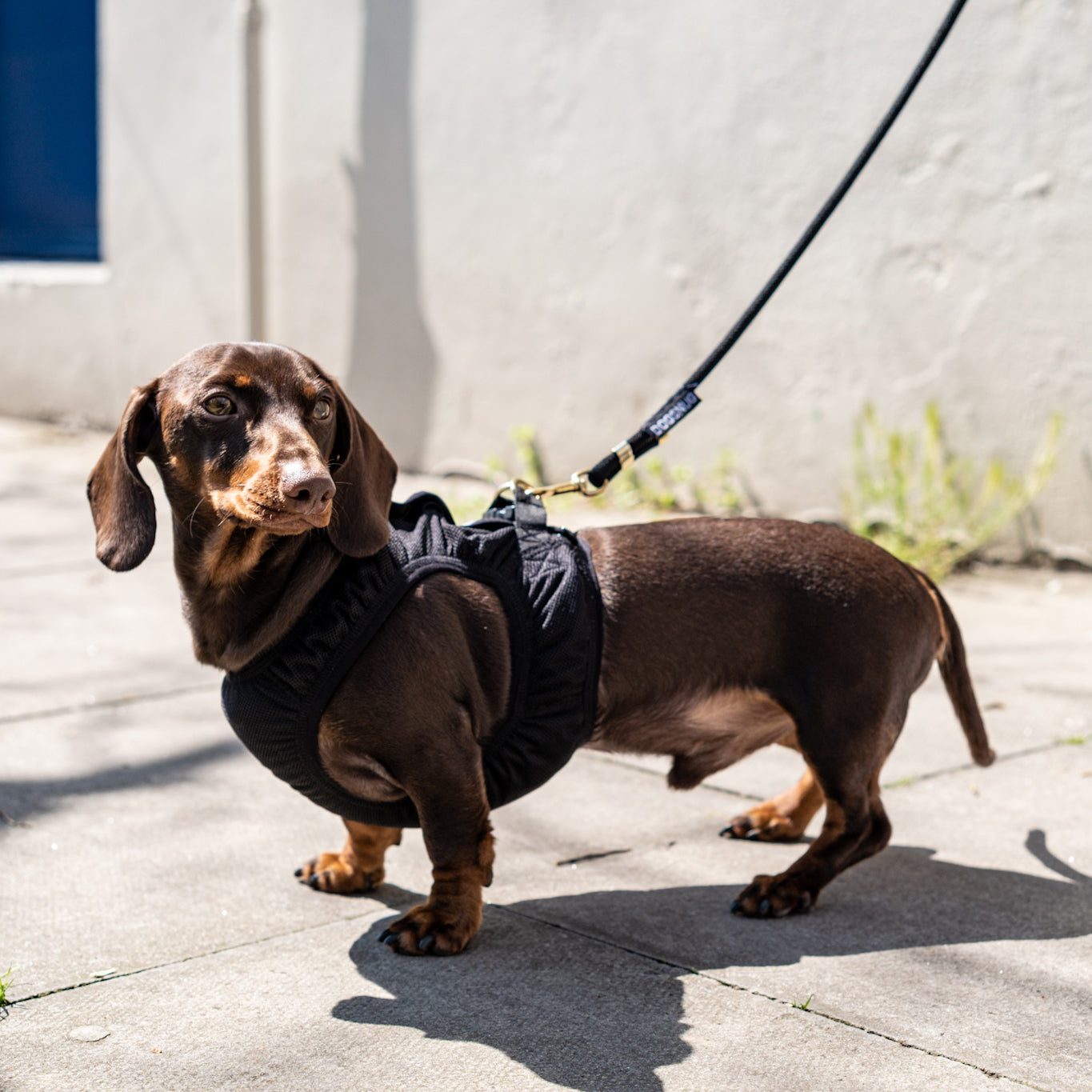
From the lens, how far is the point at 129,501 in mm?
2574

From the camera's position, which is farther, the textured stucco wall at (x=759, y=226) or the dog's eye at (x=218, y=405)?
the textured stucco wall at (x=759, y=226)

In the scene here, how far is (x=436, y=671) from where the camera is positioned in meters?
2.57

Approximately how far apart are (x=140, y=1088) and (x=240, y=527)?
978mm

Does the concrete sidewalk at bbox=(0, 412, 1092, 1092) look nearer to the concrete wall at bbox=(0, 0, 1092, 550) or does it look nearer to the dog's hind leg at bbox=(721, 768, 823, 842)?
the dog's hind leg at bbox=(721, 768, 823, 842)

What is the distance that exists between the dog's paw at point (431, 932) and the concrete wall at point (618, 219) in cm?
413

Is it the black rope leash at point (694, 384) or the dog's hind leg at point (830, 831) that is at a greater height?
the black rope leash at point (694, 384)

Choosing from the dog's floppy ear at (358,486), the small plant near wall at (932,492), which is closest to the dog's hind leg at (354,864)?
the dog's floppy ear at (358,486)

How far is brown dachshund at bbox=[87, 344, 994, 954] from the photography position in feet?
8.19

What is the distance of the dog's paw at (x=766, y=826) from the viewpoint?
10.6 ft

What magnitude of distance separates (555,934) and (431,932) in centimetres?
26

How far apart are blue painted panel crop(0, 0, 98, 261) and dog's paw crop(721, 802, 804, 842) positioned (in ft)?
31.9

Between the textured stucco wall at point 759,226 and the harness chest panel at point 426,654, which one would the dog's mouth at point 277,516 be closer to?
the harness chest panel at point 426,654

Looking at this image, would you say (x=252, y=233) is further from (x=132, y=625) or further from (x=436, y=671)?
(x=436, y=671)

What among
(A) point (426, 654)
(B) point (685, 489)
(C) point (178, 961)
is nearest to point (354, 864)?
(C) point (178, 961)
